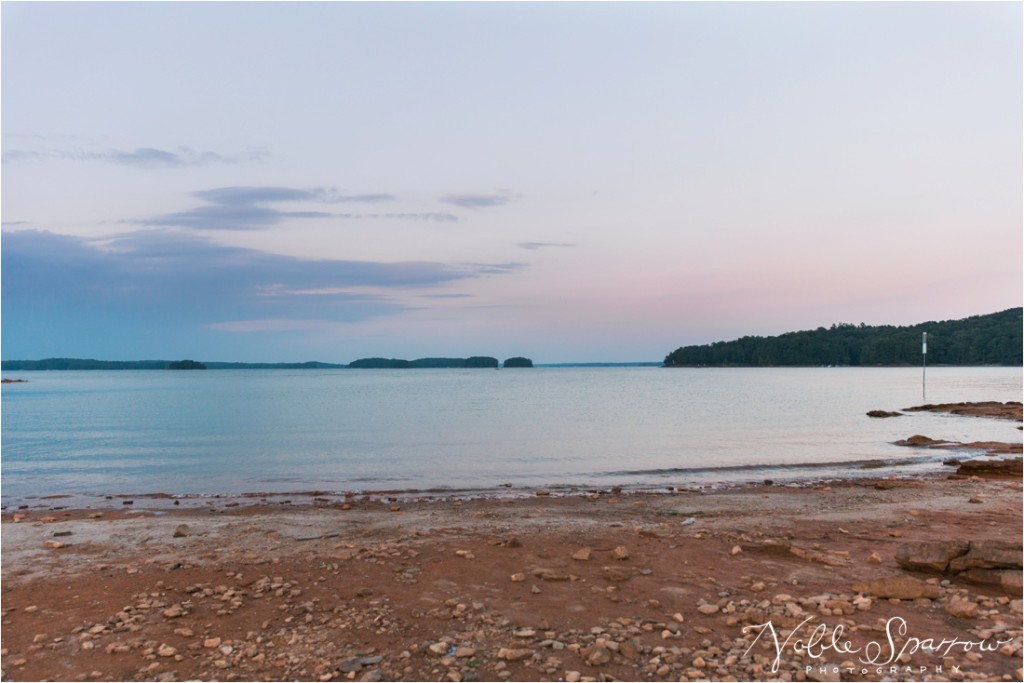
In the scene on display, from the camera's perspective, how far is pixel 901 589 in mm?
7316

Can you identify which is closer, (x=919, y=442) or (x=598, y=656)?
(x=598, y=656)

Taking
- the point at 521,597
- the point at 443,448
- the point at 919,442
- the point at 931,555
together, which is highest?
the point at 931,555

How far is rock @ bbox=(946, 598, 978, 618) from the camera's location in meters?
6.70

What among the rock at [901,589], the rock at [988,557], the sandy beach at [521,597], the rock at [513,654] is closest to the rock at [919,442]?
the sandy beach at [521,597]

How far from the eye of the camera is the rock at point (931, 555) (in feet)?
26.5

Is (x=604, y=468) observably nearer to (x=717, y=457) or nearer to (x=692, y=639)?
(x=717, y=457)

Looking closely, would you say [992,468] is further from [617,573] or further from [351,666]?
[351,666]

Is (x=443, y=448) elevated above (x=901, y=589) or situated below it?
below

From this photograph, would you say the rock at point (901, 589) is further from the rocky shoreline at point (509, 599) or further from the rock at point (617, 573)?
the rock at point (617, 573)

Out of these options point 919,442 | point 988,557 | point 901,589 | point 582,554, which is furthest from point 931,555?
point 919,442

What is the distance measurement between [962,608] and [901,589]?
634 mm

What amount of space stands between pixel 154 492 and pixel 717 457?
17.4 m

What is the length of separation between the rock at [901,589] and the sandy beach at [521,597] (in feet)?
0.07

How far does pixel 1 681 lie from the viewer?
5.83m
